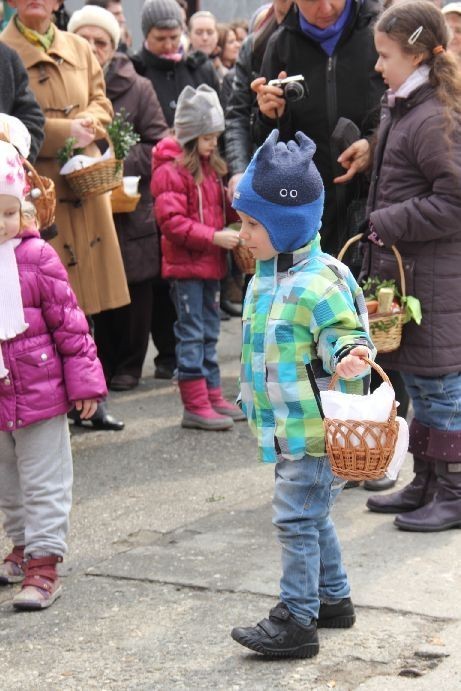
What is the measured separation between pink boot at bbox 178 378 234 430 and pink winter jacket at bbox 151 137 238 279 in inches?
23.1

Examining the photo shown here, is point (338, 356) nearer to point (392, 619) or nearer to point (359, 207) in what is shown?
point (392, 619)

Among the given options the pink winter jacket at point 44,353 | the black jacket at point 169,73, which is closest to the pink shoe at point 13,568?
the pink winter jacket at point 44,353

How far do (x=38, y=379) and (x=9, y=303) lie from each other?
29 cm

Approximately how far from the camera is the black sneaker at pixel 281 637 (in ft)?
13.5

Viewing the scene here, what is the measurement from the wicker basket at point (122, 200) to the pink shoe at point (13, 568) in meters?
3.14

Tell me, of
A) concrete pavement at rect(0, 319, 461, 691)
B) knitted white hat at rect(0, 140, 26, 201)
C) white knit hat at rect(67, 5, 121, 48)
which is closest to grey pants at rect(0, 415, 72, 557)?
concrete pavement at rect(0, 319, 461, 691)

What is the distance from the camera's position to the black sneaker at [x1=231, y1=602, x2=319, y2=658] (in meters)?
4.10

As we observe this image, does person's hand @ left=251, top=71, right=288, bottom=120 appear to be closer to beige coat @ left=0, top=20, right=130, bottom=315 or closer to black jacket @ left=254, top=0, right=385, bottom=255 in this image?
black jacket @ left=254, top=0, right=385, bottom=255

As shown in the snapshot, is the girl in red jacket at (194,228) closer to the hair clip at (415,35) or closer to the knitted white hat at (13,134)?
the hair clip at (415,35)

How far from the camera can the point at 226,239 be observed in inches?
281

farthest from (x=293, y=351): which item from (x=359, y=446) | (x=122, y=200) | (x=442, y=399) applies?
(x=122, y=200)

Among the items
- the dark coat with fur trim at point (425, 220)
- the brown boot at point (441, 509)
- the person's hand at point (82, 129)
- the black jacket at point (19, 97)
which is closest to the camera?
the dark coat with fur trim at point (425, 220)

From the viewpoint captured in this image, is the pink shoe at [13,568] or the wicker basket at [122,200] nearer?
the pink shoe at [13,568]

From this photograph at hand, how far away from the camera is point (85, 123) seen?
6.67m
